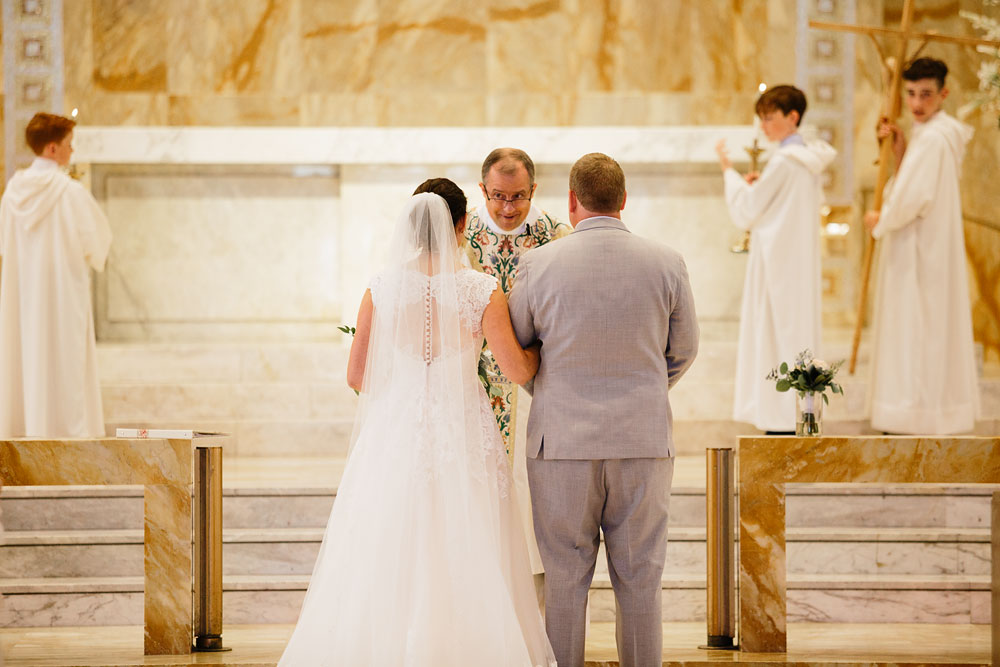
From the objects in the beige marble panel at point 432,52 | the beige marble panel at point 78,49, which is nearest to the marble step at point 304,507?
the beige marble panel at point 78,49

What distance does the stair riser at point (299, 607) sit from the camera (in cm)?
588

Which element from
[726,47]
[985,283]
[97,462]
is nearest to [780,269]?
[726,47]

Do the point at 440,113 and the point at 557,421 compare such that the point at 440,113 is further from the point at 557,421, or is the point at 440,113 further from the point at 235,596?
the point at 557,421

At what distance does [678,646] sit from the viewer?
5.35 meters

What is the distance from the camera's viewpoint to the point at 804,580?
5.96 meters

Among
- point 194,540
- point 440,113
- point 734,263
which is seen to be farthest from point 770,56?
point 194,540

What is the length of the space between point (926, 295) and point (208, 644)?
499cm

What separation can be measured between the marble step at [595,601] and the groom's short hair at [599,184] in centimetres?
241

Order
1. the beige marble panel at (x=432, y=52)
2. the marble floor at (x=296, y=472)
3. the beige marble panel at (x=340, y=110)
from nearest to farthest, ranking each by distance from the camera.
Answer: the marble floor at (x=296, y=472), the beige marble panel at (x=340, y=110), the beige marble panel at (x=432, y=52)

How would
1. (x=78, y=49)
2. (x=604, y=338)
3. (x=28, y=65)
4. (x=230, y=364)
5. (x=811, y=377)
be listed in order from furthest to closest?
(x=78, y=49), (x=28, y=65), (x=230, y=364), (x=811, y=377), (x=604, y=338)

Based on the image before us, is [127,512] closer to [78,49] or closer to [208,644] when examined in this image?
[208,644]

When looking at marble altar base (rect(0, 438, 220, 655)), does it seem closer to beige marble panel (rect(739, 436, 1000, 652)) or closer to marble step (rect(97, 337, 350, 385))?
beige marble panel (rect(739, 436, 1000, 652))

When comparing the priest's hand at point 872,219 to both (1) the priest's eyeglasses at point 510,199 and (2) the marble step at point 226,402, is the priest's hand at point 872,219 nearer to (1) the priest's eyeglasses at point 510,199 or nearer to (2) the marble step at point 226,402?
(1) the priest's eyeglasses at point 510,199

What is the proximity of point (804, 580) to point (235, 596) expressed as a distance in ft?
9.61
